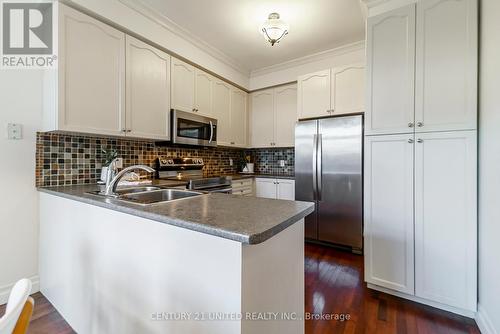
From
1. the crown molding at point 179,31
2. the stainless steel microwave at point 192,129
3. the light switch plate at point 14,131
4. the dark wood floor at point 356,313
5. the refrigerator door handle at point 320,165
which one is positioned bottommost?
the dark wood floor at point 356,313

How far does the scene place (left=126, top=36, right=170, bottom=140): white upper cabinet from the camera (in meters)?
2.21

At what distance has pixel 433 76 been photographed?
1.73 m

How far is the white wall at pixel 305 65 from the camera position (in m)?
2.98

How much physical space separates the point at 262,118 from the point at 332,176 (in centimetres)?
160

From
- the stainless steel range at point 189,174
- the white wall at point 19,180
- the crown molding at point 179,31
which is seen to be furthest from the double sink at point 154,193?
the crown molding at point 179,31

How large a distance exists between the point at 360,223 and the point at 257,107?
2.36 m

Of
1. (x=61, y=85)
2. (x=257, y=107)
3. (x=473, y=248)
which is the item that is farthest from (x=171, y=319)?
(x=257, y=107)

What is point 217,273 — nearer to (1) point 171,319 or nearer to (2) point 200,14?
(1) point 171,319

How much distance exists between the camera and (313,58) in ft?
10.7

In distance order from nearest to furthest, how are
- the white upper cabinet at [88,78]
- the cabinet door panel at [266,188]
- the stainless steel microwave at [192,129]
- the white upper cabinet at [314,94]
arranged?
the white upper cabinet at [88,78]
the stainless steel microwave at [192,129]
the white upper cabinet at [314,94]
the cabinet door panel at [266,188]

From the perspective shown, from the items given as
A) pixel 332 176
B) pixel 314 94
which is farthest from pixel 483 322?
pixel 314 94

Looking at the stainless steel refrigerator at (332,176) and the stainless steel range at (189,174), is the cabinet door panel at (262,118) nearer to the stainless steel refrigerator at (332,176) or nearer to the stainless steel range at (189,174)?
the stainless steel refrigerator at (332,176)

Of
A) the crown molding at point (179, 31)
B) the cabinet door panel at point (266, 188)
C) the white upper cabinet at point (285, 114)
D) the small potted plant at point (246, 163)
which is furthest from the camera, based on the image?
the small potted plant at point (246, 163)

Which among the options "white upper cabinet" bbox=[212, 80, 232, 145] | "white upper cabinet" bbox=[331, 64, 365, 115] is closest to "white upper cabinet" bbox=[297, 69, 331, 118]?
"white upper cabinet" bbox=[331, 64, 365, 115]
